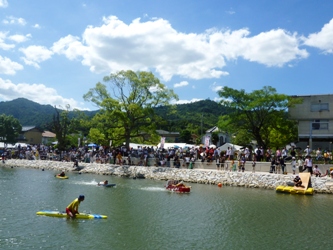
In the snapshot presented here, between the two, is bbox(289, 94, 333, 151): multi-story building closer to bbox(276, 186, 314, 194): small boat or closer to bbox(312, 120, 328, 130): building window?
bbox(312, 120, 328, 130): building window

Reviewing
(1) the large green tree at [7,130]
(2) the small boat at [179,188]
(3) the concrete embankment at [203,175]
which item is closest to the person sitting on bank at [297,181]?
(3) the concrete embankment at [203,175]

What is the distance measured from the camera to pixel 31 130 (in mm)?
91875

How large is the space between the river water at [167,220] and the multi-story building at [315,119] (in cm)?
1533

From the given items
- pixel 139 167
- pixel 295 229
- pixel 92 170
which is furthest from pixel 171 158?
pixel 295 229

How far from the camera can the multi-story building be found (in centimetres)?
3769

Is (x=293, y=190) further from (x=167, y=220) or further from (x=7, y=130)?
(x=7, y=130)

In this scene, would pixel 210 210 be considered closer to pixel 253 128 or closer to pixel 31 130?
pixel 253 128

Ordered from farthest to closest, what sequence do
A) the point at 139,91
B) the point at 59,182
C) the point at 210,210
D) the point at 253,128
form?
the point at 139,91 → the point at 253,128 → the point at 59,182 → the point at 210,210

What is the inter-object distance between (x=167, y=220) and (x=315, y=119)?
2866 cm

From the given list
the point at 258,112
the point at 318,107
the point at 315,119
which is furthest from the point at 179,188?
the point at 318,107

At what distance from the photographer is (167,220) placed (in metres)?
16.2

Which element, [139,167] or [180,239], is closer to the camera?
[180,239]

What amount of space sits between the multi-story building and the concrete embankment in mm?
12265

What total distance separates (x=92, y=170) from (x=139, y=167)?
643cm
